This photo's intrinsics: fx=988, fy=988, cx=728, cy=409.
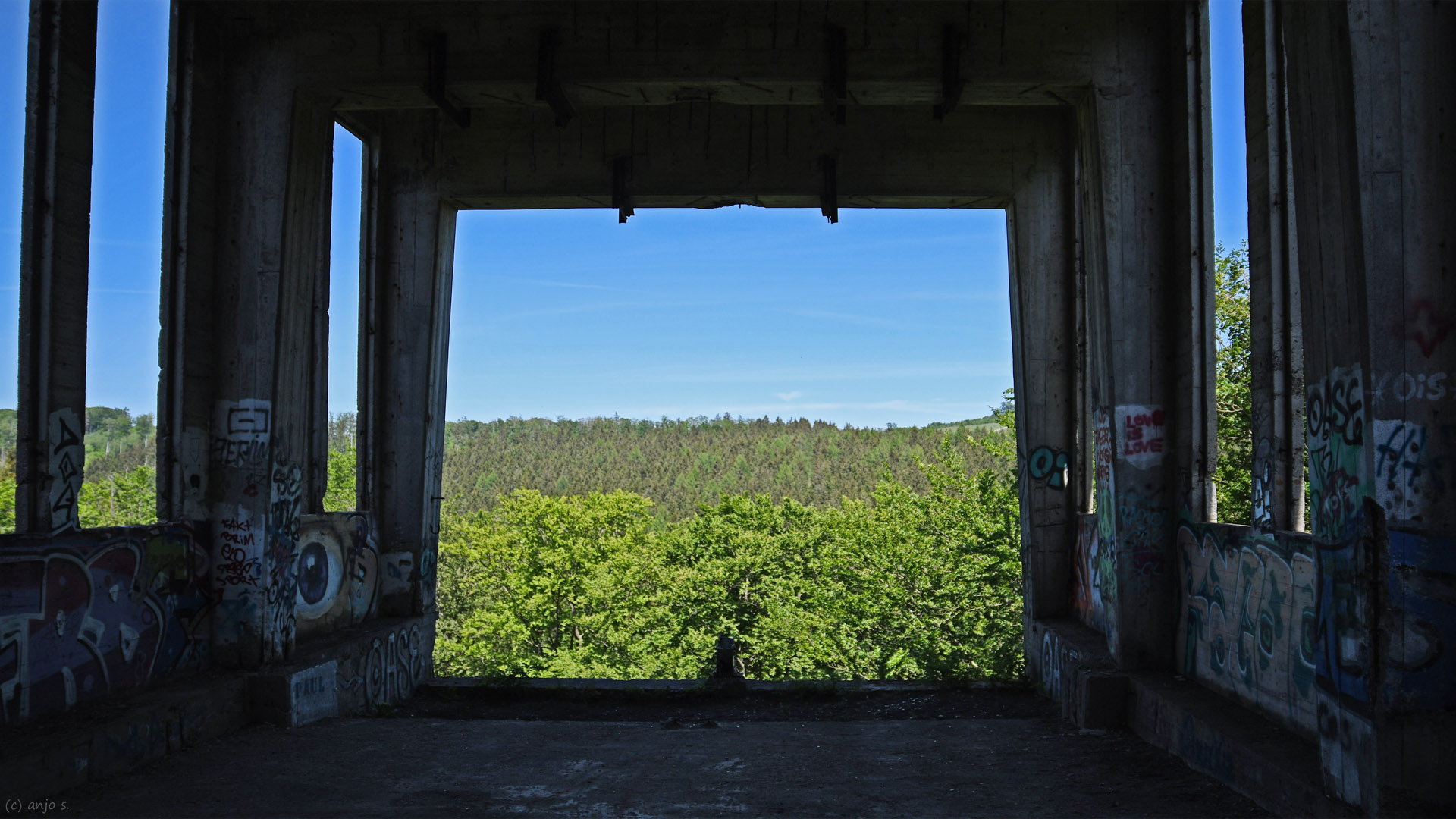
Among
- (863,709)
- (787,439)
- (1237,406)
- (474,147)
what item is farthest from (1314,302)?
(787,439)

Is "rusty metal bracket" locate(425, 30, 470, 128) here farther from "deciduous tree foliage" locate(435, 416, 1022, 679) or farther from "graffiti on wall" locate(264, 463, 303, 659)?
"deciduous tree foliage" locate(435, 416, 1022, 679)

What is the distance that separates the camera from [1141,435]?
859 cm

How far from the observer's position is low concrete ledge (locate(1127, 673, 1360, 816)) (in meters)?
5.45

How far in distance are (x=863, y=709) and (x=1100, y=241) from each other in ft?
17.8

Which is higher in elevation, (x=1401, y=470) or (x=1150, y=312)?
(x=1150, y=312)

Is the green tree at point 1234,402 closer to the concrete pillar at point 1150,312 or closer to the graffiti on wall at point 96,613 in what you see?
the concrete pillar at point 1150,312

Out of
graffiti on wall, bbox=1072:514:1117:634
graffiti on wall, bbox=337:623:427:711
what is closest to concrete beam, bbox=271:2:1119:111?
graffiti on wall, bbox=1072:514:1117:634

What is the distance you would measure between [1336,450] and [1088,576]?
579 cm

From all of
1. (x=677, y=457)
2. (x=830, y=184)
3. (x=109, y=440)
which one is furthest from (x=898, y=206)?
(x=677, y=457)

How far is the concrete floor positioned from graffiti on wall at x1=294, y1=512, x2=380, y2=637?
59.4 inches

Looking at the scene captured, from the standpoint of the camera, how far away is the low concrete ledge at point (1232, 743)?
5.45m

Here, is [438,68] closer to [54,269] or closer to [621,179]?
[621,179]

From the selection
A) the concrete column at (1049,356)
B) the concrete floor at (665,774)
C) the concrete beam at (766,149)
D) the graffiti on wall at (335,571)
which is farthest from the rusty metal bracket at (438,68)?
the concrete column at (1049,356)

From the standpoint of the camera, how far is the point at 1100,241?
8.89 meters
